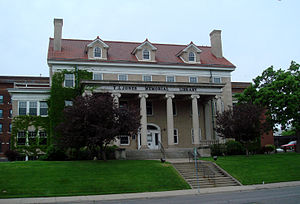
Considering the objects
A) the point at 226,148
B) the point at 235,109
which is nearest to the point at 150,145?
the point at 226,148

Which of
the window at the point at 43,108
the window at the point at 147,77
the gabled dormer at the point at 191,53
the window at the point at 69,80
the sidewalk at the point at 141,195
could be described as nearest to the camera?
the sidewalk at the point at 141,195

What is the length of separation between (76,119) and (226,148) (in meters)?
17.3

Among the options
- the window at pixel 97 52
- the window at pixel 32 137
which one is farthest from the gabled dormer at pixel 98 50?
the window at pixel 32 137

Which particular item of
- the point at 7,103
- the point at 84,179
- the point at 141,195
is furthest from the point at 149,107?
the point at 7,103

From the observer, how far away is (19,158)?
3697cm

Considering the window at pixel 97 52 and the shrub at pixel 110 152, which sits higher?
the window at pixel 97 52

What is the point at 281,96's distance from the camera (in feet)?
121

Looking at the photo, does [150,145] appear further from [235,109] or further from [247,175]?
[247,175]

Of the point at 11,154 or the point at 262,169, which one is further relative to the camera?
the point at 11,154

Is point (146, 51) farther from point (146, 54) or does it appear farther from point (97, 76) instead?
point (97, 76)

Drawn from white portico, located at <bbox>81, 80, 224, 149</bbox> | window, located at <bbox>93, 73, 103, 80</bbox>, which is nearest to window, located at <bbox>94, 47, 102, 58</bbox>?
window, located at <bbox>93, 73, 103, 80</bbox>

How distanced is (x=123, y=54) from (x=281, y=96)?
1944 centimetres

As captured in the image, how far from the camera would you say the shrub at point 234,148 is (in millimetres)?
35312

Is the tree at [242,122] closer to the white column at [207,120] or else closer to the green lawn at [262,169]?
the green lawn at [262,169]
